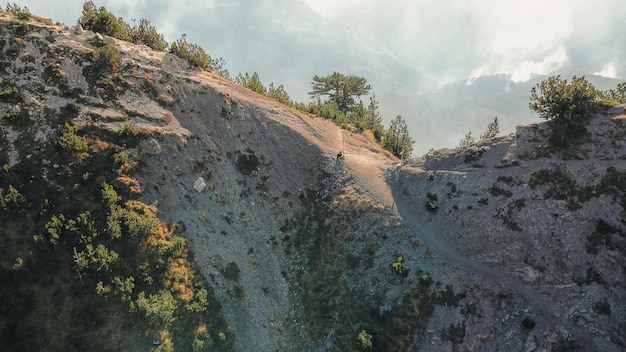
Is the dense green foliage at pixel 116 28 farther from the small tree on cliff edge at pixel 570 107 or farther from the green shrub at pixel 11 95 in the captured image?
the small tree on cliff edge at pixel 570 107

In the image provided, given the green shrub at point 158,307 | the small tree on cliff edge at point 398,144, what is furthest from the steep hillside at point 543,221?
the green shrub at point 158,307

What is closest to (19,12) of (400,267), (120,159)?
(120,159)

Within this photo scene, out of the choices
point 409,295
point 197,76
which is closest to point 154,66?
point 197,76

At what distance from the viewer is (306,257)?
62.9m

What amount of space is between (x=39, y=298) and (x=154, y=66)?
4564 centimetres

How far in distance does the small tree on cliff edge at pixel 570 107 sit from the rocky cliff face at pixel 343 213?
2.37m

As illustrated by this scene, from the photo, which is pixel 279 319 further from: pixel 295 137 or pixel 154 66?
pixel 154 66

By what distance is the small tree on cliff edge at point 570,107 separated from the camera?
189ft

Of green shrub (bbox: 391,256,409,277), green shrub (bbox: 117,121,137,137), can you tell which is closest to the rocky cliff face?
green shrub (bbox: 391,256,409,277)

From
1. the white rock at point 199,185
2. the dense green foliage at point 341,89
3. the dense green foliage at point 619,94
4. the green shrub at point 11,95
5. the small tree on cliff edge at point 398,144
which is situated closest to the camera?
the green shrub at point 11,95

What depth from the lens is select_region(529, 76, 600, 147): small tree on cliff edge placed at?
5750 cm

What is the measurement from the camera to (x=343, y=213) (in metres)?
65.4

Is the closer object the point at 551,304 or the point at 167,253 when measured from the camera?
the point at 551,304

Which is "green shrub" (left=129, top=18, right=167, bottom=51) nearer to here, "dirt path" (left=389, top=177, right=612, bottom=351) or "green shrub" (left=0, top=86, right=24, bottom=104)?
"green shrub" (left=0, top=86, right=24, bottom=104)
